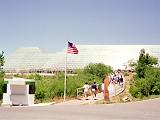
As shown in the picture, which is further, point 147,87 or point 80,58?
point 80,58

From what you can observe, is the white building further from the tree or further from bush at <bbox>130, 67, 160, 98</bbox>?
bush at <bbox>130, 67, 160, 98</bbox>

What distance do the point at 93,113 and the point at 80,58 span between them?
11799cm

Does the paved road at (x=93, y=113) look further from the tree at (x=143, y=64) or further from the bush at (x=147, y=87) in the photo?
the tree at (x=143, y=64)

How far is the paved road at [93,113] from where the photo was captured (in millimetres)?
13984

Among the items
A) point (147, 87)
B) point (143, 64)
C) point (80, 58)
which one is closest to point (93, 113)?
point (147, 87)

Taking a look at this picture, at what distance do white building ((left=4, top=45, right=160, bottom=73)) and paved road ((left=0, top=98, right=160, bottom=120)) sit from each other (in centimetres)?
10206

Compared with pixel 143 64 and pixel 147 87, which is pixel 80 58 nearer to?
pixel 143 64

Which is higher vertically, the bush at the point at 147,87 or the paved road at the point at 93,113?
the bush at the point at 147,87

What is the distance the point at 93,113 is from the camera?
15.7 m

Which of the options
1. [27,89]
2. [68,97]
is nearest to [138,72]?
[68,97]

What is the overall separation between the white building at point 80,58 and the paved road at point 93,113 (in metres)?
102

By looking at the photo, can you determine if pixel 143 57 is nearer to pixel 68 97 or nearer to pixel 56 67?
pixel 68 97

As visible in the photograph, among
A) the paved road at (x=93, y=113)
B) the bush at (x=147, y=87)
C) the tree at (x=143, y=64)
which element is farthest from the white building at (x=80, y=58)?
the paved road at (x=93, y=113)

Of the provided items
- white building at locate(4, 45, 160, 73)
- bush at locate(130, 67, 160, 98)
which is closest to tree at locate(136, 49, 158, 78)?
bush at locate(130, 67, 160, 98)
